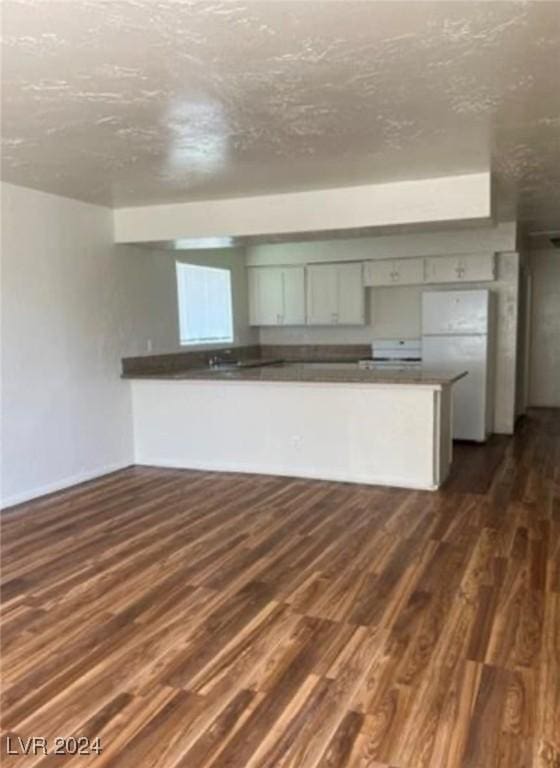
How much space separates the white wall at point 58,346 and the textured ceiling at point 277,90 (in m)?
0.59

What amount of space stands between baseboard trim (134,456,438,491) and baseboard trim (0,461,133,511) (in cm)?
37

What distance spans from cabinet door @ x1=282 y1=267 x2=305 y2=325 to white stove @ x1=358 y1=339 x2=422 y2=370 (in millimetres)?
1079

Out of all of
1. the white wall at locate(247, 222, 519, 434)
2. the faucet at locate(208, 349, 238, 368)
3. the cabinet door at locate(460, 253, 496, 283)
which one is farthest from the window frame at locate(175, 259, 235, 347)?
the cabinet door at locate(460, 253, 496, 283)

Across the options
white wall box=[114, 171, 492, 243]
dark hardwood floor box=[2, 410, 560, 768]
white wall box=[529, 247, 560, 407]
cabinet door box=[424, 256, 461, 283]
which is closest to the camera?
dark hardwood floor box=[2, 410, 560, 768]

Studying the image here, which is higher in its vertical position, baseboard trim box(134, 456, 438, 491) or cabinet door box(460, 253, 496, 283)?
cabinet door box(460, 253, 496, 283)

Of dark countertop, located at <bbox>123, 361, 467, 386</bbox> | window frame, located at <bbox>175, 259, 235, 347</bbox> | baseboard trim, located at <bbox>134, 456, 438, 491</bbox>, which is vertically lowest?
baseboard trim, located at <bbox>134, 456, 438, 491</bbox>

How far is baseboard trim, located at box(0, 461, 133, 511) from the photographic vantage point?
4.54 metres

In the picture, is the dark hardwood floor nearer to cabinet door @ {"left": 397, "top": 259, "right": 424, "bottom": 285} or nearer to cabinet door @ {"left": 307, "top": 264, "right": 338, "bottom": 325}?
cabinet door @ {"left": 397, "top": 259, "right": 424, "bottom": 285}

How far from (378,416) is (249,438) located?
1246 mm

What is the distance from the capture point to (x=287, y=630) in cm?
267

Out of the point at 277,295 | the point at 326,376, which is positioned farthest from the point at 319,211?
the point at 277,295

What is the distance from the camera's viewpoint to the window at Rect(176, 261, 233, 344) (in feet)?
21.7

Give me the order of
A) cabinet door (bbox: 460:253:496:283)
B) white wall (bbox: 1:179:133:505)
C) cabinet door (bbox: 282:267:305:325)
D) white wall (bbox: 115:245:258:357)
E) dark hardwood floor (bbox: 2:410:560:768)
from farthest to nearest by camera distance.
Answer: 1. cabinet door (bbox: 282:267:305:325)
2. cabinet door (bbox: 460:253:496:283)
3. white wall (bbox: 115:245:258:357)
4. white wall (bbox: 1:179:133:505)
5. dark hardwood floor (bbox: 2:410:560:768)

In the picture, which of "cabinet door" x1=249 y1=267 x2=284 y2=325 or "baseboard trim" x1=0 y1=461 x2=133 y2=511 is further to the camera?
"cabinet door" x1=249 y1=267 x2=284 y2=325
